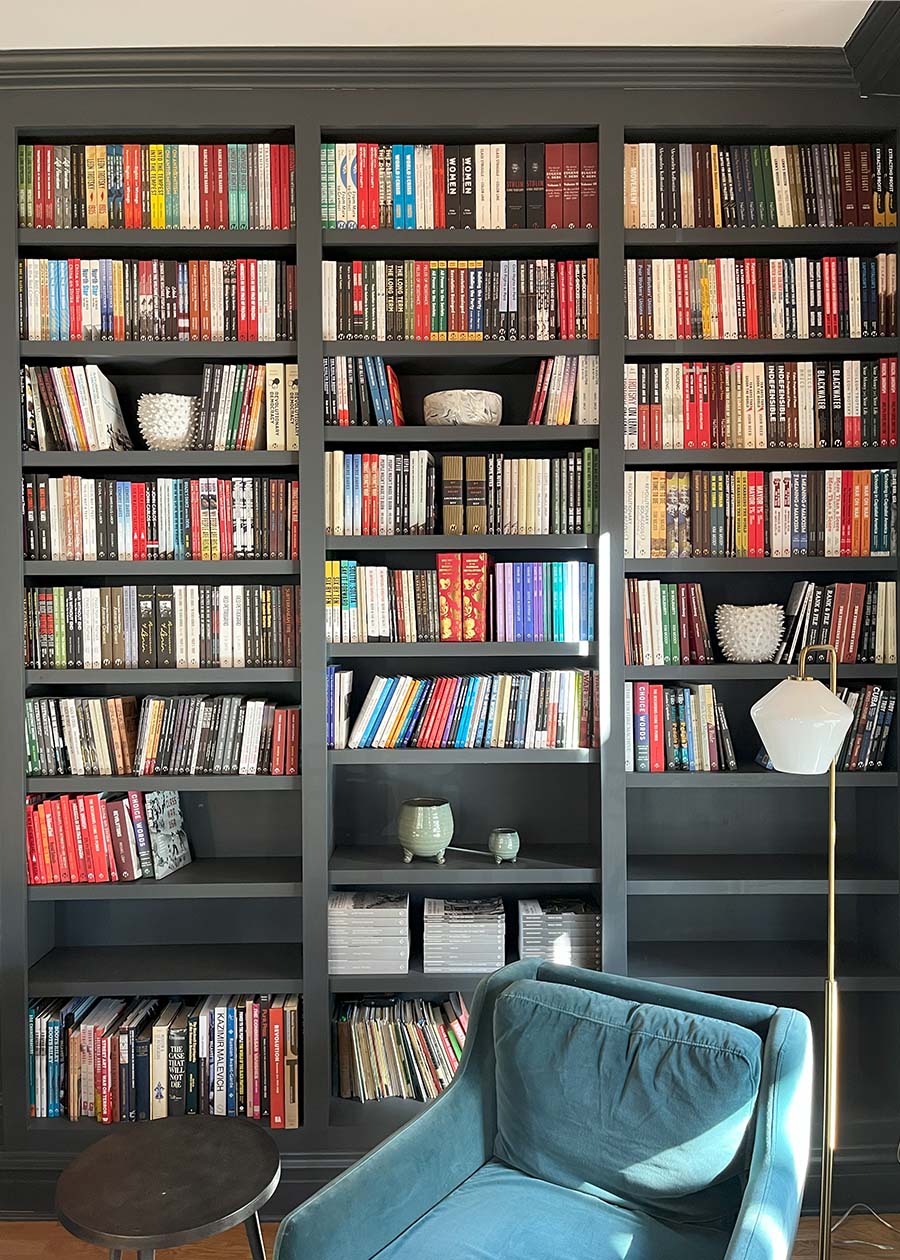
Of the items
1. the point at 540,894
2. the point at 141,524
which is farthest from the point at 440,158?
the point at 540,894

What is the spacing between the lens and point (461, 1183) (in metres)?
1.84

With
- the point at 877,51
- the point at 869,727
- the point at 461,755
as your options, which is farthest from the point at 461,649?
the point at 877,51

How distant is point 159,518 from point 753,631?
153 cm

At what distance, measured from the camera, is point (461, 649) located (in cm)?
252

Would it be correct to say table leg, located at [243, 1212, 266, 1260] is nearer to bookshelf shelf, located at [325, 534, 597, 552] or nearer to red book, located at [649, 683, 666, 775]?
red book, located at [649, 683, 666, 775]

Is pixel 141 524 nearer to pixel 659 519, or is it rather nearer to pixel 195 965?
pixel 195 965

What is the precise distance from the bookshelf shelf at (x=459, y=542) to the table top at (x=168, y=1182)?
1.31 metres

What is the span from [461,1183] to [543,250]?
2.17 m

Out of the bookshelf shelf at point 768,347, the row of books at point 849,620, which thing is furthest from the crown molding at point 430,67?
the row of books at point 849,620

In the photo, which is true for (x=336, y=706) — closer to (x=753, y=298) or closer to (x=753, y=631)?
(x=753, y=631)

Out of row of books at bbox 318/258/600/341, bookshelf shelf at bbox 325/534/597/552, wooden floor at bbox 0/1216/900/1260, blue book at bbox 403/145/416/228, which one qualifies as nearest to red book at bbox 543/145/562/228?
row of books at bbox 318/258/600/341

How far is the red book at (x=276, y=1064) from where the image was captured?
251 centimetres

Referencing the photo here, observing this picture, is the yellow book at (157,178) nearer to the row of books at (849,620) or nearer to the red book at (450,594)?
the red book at (450,594)

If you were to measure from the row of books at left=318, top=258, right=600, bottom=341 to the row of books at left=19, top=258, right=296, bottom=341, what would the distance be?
159mm
